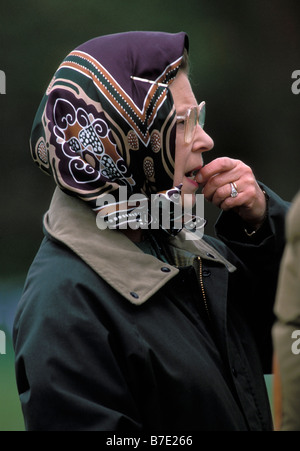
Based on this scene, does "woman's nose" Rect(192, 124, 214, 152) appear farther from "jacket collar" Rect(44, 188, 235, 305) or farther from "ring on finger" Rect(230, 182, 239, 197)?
"jacket collar" Rect(44, 188, 235, 305)

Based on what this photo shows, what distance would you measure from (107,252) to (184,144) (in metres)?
0.45

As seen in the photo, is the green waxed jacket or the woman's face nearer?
the green waxed jacket

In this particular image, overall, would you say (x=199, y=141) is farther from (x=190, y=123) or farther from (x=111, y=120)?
(x=111, y=120)

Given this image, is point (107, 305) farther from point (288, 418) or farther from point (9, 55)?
point (9, 55)

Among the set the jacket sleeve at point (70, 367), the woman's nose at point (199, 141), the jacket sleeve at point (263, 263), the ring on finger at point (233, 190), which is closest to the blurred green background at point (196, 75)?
the jacket sleeve at point (263, 263)

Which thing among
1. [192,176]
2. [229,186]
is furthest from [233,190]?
[192,176]

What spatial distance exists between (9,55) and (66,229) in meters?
5.74

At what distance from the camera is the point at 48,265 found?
2188 millimetres

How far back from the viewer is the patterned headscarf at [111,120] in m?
2.28

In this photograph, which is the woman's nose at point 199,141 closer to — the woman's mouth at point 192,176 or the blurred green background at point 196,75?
the woman's mouth at point 192,176

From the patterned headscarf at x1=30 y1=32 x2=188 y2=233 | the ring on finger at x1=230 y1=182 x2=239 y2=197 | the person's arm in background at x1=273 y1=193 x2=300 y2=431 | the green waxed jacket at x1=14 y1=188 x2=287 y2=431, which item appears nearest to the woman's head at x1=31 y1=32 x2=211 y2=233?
the patterned headscarf at x1=30 y1=32 x2=188 y2=233

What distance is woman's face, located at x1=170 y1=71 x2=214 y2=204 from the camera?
7.88 ft
